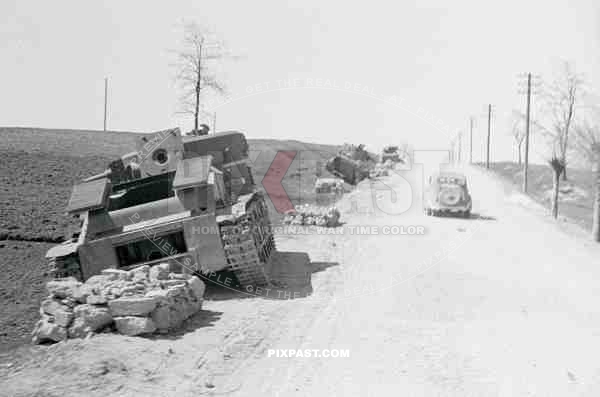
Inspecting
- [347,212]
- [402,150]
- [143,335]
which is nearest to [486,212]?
[347,212]

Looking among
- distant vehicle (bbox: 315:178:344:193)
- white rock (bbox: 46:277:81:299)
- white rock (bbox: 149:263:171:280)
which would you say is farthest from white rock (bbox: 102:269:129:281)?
distant vehicle (bbox: 315:178:344:193)

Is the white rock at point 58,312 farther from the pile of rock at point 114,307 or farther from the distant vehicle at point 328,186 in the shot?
the distant vehicle at point 328,186

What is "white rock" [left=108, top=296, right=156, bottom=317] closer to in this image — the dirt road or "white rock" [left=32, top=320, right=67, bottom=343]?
the dirt road

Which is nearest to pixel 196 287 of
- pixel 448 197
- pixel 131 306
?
pixel 131 306

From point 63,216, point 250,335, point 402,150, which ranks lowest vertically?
point 250,335

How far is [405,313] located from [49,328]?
5.99 m

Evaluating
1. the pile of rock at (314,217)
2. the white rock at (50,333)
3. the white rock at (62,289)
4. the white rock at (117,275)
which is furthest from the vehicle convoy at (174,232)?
the pile of rock at (314,217)

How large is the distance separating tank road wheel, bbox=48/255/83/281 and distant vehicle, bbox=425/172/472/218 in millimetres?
16832

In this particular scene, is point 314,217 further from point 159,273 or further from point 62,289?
point 62,289

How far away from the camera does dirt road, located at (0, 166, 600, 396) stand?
7.41 meters

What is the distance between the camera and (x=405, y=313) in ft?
36.1

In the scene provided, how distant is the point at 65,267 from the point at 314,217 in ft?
39.0

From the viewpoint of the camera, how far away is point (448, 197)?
82.1 feet

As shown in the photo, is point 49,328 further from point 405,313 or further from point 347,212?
point 347,212
